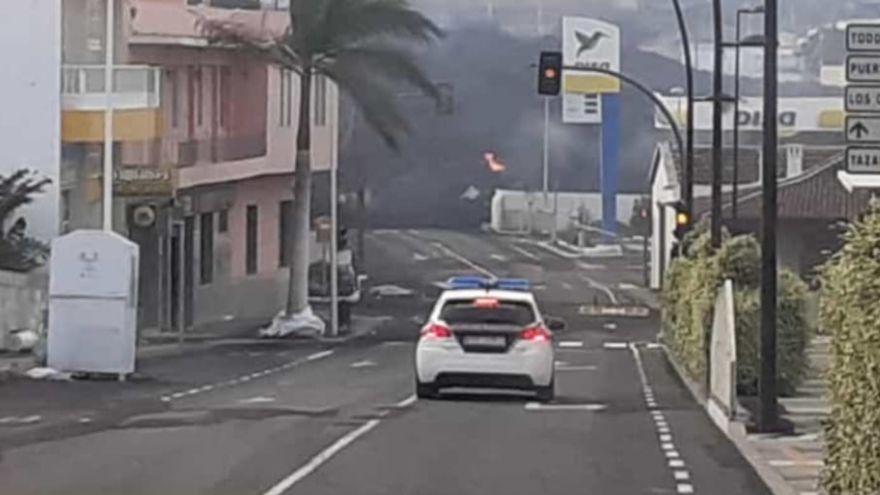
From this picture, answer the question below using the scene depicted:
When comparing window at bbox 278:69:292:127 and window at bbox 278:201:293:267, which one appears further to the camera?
window at bbox 278:201:293:267

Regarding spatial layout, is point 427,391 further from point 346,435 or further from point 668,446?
point 668,446

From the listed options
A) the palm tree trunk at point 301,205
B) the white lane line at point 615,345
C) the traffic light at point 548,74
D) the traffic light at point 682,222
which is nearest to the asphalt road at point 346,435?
the traffic light at point 682,222

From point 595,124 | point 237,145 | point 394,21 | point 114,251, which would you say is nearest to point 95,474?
point 114,251

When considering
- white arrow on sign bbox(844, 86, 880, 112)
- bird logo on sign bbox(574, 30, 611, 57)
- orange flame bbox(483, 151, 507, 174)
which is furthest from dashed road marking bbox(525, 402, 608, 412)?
orange flame bbox(483, 151, 507, 174)

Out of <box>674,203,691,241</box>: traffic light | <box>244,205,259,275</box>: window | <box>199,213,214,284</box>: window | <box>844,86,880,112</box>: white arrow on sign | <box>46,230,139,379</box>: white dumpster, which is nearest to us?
<box>844,86,880,112</box>: white arrow on sign

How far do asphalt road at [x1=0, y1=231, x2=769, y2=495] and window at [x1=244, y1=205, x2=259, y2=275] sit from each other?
22069mm

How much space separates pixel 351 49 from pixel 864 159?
4119 cm

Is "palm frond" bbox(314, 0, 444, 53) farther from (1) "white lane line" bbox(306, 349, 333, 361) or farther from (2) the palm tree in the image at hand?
(1) "white lane line" bbox(306, 349, 333, 361)

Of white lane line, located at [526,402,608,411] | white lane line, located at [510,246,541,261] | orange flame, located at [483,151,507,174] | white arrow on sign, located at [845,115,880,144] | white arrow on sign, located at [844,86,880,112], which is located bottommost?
white lane line, located at [526,402,608,411]

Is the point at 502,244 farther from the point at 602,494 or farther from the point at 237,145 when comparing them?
the point at 602,494

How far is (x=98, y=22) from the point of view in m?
53.7

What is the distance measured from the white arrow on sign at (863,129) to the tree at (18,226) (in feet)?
99.4

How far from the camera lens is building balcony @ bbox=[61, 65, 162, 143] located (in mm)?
49344

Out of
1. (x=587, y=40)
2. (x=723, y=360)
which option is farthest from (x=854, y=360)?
(x=587, y=40)
